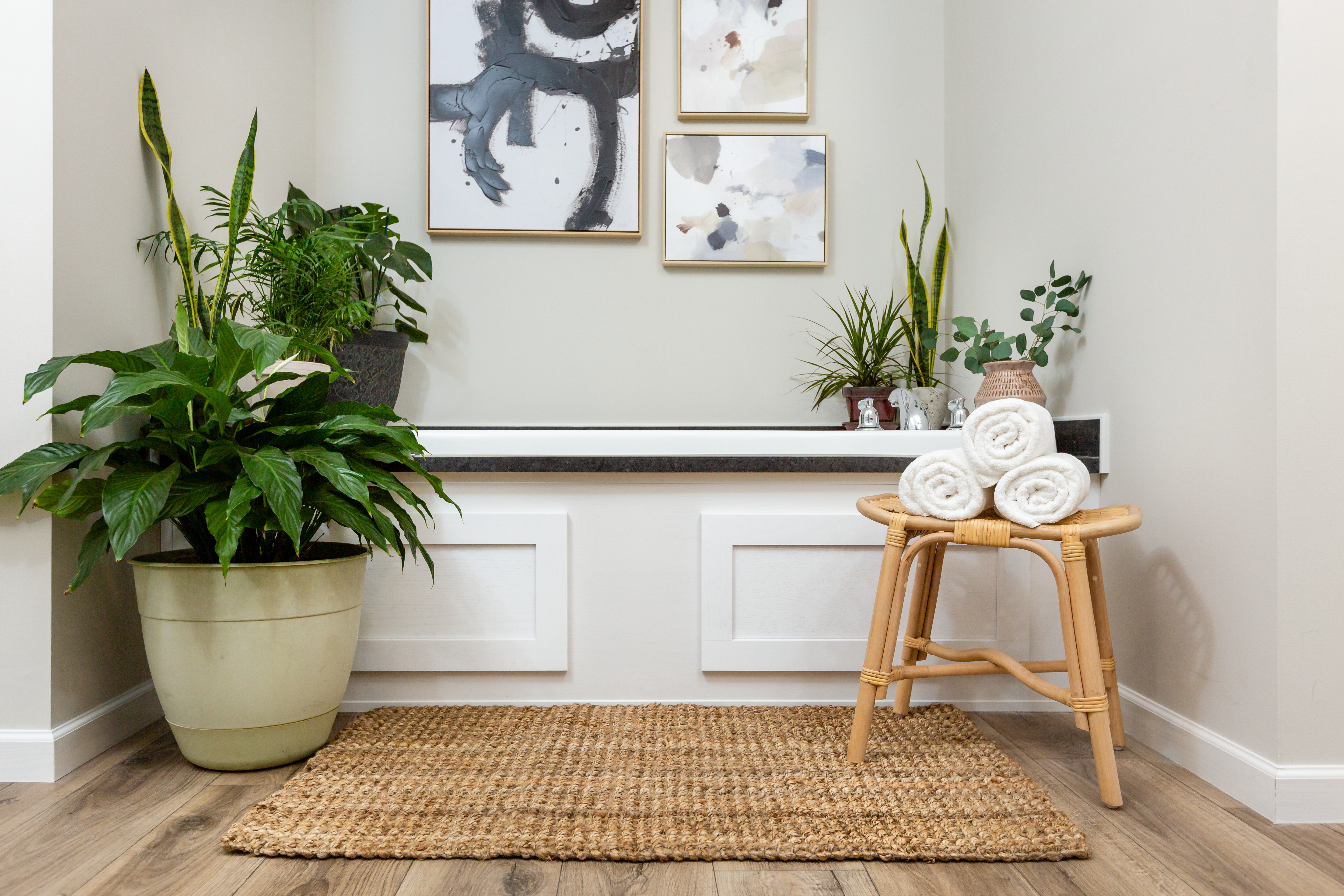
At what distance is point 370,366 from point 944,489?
148 cm

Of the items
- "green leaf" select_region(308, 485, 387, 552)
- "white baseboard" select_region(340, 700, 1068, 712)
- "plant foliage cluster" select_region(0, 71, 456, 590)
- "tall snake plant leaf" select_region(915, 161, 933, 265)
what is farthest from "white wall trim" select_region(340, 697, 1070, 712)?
"tall snake plant leaf" select_region(915, 161, 933, 265)

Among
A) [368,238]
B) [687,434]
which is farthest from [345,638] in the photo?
[368,238]

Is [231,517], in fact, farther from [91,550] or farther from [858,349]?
[858,349]

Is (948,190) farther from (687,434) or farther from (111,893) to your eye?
(111,893)

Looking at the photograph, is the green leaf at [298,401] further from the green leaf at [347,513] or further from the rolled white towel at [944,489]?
the rolled white towel at [944,489]

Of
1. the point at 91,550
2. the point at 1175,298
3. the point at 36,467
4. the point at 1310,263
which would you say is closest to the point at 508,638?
the point at 91,550

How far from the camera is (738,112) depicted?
8.18ft

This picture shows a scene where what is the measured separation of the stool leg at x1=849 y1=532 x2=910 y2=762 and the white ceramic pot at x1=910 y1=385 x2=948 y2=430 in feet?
3.19

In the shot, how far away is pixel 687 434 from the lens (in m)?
1.79

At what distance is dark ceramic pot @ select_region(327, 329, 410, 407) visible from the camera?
214 centimetres

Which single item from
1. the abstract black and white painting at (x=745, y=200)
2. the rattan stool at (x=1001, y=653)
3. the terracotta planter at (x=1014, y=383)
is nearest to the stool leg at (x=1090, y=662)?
the rattan stool at (x=1001, y=653)

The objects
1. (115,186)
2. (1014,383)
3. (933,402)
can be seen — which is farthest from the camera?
(933,402)

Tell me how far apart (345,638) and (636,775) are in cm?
57

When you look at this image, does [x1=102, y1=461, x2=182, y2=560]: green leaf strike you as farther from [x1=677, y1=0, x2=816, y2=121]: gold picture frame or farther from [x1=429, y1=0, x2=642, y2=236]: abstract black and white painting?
[x1=677, y1=0, x2=816, y2=121]: gold picture frame
